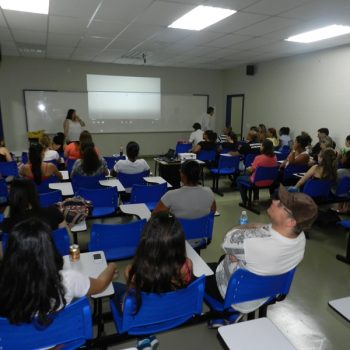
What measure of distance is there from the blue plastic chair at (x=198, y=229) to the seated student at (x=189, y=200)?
129mm

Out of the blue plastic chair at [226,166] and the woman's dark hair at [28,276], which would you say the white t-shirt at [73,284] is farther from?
the blue plastic chair at [226,166]

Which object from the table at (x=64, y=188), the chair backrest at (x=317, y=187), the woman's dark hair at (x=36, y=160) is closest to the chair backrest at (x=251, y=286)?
the table at (x=64, y=188)

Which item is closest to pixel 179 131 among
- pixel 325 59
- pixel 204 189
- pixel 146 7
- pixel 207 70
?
pixel 207 70

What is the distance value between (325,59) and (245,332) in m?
7.08

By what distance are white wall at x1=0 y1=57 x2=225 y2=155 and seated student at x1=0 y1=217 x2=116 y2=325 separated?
8.46 meters

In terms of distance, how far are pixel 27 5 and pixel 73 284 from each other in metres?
4.18

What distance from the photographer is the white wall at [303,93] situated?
21.4ft

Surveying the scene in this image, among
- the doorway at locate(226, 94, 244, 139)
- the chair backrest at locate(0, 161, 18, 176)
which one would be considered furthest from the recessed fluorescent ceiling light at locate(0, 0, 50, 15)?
the doorway at locate(226, 94, 244, 139)

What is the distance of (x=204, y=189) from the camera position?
2760mm

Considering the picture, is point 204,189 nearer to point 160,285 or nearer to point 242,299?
point 242,299

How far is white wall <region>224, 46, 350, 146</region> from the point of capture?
6.51m

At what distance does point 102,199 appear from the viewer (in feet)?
11.1

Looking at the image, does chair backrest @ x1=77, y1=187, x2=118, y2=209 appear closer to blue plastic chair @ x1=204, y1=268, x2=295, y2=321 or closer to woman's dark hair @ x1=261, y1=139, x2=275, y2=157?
blue plastic chair @ x1=204, y1=268, x2=295, y2=321

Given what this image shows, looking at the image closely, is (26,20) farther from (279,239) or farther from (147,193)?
(279,239)
